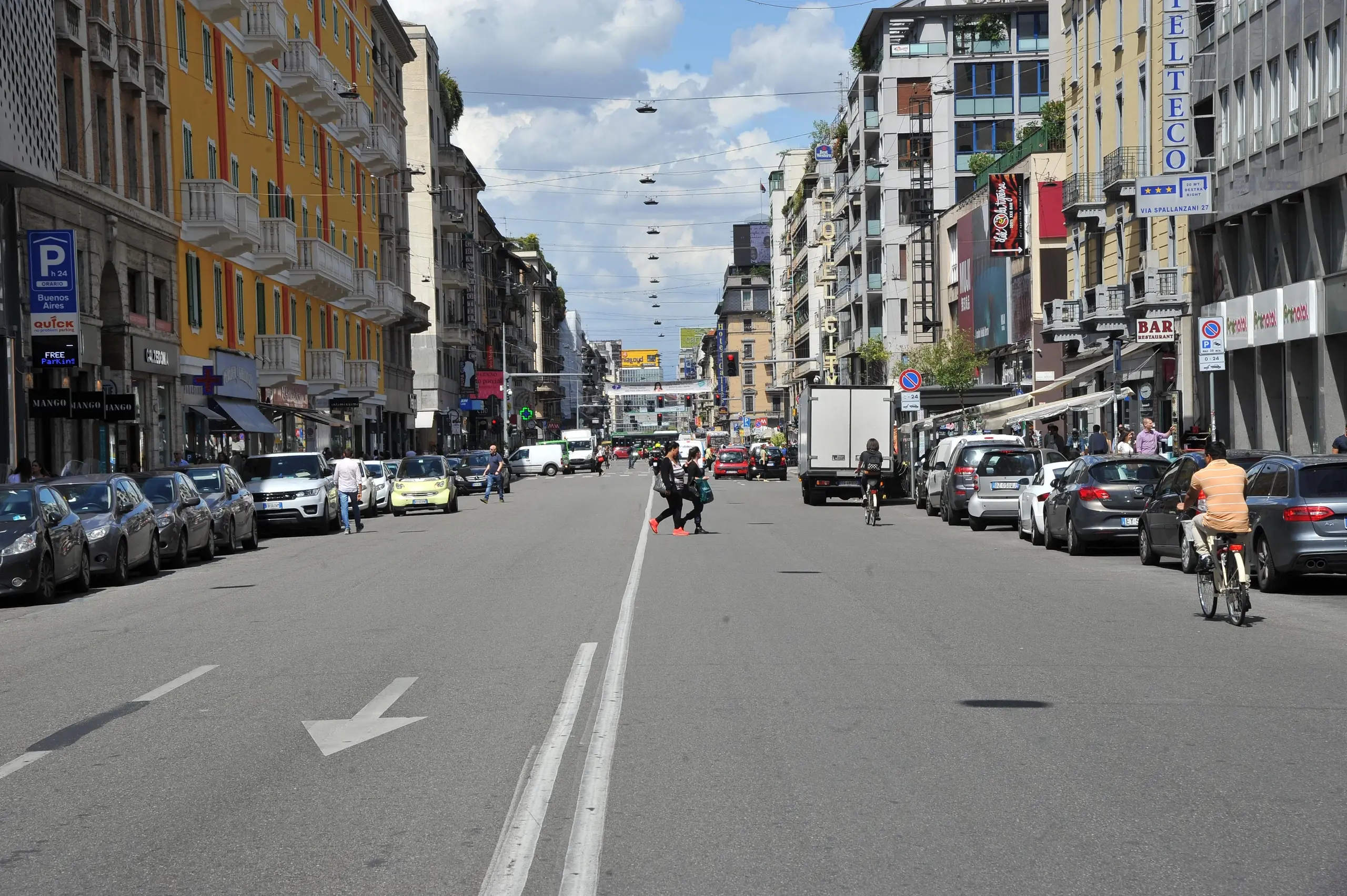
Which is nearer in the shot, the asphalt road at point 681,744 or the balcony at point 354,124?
Answer: the asphalt road at point 681,744

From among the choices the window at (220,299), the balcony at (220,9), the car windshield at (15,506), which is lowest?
the car windshield at (15,506)

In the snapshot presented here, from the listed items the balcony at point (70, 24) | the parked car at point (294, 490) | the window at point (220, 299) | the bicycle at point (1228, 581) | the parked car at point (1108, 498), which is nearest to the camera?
the bicycle at point (1228, 581)

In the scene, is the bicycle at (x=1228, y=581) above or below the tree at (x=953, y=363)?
below

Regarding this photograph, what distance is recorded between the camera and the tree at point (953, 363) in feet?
193

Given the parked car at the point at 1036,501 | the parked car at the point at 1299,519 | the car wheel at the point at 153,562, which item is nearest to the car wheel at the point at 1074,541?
the parked car at the point at 1036,501

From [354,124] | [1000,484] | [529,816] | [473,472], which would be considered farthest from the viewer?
[473,472]

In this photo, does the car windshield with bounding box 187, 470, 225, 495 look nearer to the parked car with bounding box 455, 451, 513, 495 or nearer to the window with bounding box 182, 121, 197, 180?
the window with bounding box 182, 121, 197, 180

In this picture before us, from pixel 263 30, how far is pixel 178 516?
88.6ft

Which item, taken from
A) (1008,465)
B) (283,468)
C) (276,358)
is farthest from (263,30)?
(1008,465)

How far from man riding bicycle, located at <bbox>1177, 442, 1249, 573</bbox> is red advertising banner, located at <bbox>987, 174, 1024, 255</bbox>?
137 feet

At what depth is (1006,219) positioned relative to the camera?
55.0 m

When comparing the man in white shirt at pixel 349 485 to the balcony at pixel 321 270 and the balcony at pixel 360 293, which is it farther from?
the balcony at pixel 360 293

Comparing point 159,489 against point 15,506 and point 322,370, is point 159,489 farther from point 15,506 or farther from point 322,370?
point 322,370

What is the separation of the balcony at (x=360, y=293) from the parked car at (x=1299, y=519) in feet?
147
